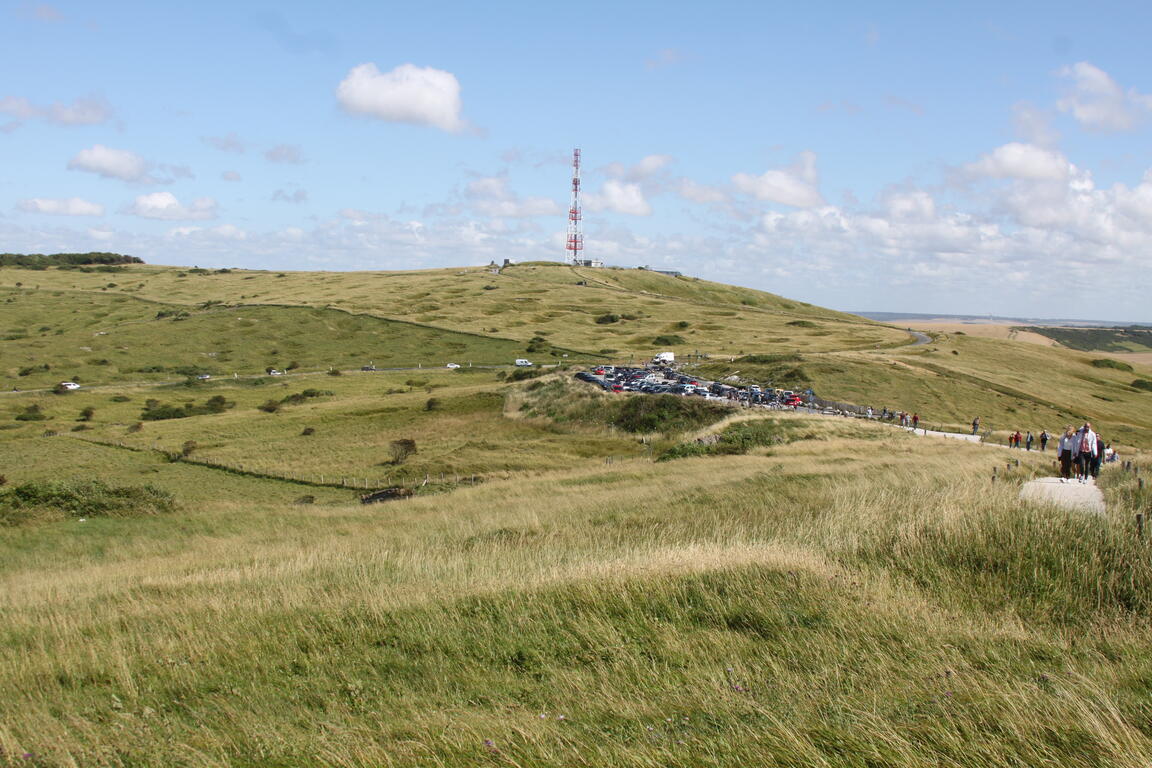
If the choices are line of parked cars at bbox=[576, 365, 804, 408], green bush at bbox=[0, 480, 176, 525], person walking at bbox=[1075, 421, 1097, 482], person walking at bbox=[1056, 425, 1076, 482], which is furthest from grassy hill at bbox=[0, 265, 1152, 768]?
line of parked cars at bbox=[576, 365, 804, 408]

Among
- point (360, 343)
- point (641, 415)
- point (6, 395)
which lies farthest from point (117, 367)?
point (641, 415)

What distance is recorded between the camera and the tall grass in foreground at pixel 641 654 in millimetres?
5641

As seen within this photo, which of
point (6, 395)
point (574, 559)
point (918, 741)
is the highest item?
point (918, 741)

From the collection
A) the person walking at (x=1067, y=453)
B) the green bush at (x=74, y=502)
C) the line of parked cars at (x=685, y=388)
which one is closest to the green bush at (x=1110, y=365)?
the line of parked cars at (x=685, y=388)

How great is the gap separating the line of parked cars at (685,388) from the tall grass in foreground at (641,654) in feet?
153

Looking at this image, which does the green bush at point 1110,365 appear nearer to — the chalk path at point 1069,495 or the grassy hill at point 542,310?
the grassy hill at point 542,310

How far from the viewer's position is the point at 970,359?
99.2 m

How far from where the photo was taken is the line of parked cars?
60.0 meters

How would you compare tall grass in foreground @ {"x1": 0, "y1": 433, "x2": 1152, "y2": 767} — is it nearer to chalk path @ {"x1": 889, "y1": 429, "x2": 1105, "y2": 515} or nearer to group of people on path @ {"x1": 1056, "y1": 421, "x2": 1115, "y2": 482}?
chalk path @ {"x1": 889, "y1": 429, "x2": 1105, "y2": 515}

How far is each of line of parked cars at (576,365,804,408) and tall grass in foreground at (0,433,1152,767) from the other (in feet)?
153

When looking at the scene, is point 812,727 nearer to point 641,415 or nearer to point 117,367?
point 641,415

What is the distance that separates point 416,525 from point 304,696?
58.3 ft

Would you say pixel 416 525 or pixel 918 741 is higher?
pixel 918 741

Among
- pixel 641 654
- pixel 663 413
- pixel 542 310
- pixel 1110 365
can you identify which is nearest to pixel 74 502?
pixel 641 654
